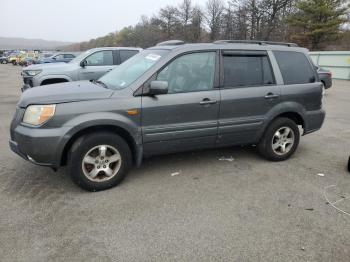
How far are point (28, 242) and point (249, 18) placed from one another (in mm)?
46230

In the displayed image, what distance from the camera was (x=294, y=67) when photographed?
199 inches

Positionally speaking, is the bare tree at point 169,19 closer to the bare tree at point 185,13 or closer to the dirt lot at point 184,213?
the bare tree at point 185,13

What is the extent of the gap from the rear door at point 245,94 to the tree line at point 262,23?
36.2 metres

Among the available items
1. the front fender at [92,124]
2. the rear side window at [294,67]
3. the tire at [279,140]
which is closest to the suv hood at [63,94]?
the front fender at [92,124]

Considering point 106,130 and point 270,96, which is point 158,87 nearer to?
point 106,130

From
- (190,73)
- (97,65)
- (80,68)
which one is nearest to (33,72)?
(80,68)

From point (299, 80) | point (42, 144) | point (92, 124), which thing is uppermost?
point (299, 80)

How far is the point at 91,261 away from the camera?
8.78 feet

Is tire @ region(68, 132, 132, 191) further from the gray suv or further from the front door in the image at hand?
the front door

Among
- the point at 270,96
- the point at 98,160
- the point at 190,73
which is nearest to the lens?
the point at 98,160

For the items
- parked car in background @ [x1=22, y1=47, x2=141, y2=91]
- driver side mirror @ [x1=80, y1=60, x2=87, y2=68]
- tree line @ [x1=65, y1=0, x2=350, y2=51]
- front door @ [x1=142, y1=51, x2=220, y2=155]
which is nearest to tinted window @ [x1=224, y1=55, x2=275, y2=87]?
front door @ [x1=142, y1=51, x2=220, y2=155]

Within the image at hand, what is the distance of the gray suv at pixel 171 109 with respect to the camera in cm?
366

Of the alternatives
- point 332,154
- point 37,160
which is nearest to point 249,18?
point 332,154

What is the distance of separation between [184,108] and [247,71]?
123cm
